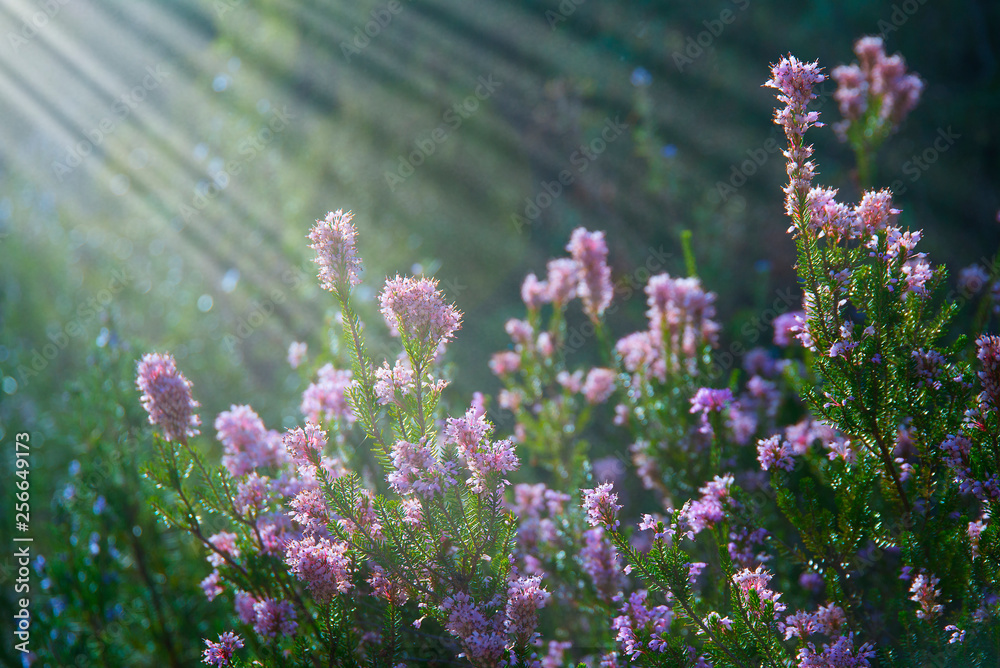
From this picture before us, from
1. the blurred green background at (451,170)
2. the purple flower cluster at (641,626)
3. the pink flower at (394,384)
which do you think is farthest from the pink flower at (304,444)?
the blurred green background at (451,170)

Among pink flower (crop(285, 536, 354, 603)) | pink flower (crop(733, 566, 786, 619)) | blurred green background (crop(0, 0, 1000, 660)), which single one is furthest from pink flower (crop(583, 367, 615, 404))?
blurred green background (crop(0, 0, 1000, 660))

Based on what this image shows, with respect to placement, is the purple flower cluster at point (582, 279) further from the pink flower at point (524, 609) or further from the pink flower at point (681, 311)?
the pink flower at point (524, 609)

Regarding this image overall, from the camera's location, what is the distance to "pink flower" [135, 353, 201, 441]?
1.88 meters

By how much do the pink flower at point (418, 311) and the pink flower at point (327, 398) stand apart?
608mm

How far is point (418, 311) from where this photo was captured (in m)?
A: 1.72

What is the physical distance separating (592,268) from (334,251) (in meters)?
1.43

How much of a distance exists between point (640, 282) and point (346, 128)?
3.32 m

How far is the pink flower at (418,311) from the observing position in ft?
5.64

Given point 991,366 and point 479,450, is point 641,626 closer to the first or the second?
point 479,450

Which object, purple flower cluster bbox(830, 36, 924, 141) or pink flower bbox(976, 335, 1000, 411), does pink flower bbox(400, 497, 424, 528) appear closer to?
pink flower bbox(976, 335, 1000, 411)

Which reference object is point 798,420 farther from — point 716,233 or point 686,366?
point 716,233

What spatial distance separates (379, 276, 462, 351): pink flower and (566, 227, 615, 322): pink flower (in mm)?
1230

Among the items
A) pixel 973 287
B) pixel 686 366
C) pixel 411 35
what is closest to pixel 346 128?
pixel 411 35

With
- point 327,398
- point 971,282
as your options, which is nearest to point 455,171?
point 327,398
